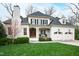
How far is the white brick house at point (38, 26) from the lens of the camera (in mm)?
2896

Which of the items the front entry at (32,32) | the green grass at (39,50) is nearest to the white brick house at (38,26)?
the front entry at (32,32)

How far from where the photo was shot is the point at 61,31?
292 centimetres

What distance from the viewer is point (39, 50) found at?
2.86 m

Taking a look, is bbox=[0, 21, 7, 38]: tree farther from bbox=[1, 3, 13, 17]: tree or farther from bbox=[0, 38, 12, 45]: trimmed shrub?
bbox=[1, 3, 13, 17]: tree

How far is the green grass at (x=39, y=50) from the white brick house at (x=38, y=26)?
4.3 inches

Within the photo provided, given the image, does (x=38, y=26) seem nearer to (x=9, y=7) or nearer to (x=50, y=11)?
(x=50, y=11)

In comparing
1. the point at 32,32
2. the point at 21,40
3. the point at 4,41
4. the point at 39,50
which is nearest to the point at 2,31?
the point at 4,41

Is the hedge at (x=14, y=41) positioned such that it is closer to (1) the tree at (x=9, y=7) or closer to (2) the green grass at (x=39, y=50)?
(2) the green grass at (x=39, y=50)

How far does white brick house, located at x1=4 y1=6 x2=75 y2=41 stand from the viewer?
290 cm

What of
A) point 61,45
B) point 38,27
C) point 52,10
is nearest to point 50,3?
point 52,10

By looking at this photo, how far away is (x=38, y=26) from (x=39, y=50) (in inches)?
11.1

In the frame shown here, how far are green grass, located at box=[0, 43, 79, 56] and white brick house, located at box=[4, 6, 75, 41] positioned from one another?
110 mm

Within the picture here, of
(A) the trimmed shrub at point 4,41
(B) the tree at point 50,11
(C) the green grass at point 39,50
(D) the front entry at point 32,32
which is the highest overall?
(B) the tree at point 50,11

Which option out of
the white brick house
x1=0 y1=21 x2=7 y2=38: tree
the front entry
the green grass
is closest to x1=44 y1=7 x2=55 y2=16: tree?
the white brick house
